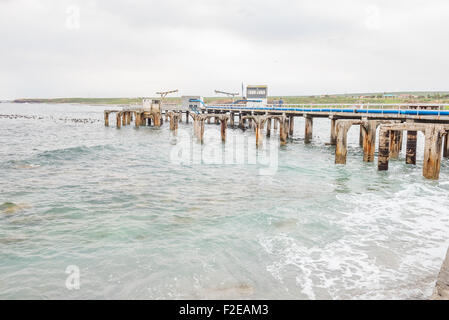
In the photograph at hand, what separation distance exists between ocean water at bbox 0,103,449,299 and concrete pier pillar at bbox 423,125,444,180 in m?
0.73

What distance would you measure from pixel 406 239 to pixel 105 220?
968cm

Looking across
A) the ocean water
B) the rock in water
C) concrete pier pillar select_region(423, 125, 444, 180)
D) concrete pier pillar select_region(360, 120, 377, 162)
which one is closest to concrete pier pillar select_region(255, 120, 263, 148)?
concrete pier pillar select_region(360, 120, 377, 162)

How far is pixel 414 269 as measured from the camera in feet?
27.9

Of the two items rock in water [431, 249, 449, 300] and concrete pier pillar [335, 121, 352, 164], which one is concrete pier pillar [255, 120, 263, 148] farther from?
rock in water [431, 249, 449, 300]

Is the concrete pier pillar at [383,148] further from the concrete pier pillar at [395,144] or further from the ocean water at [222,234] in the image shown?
the concrete pier pillar at [395,144]

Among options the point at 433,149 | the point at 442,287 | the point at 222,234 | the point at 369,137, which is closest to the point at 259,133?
the point at 369,137

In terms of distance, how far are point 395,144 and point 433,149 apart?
964 cm

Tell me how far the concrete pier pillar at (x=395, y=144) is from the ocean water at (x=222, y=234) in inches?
236

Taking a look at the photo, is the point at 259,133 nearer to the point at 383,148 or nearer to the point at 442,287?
the point at 383,148

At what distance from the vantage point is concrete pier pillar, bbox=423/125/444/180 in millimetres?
17234

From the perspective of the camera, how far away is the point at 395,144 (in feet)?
87.5
